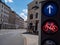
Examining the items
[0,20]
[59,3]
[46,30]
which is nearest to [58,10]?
[59,3]

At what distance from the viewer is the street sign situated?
274 cm

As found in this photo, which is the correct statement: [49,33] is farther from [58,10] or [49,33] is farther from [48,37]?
[58,10]

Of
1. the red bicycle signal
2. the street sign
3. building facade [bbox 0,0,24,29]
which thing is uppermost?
building facade [bbox 0,0,24,29]

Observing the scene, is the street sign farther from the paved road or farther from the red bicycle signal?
the paved road

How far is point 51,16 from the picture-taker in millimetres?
2756

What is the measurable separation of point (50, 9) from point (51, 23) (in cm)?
21

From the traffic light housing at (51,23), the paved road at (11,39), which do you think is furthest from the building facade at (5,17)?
the traffic light housing at (51,23)

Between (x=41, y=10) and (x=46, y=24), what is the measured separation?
229 mm

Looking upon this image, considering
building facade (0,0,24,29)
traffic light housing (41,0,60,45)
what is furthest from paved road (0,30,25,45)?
building facade (0,0,24,29)

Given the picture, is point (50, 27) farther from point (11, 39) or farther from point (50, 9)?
point (11, 39)

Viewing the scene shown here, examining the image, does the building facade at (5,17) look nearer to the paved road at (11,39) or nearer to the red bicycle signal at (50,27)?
the paved road at (11,39)

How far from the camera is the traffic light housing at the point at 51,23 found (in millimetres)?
2711

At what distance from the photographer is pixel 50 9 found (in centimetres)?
277

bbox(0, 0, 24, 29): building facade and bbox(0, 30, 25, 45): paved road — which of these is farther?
bbox(0, 0, 24, 29): building facade
